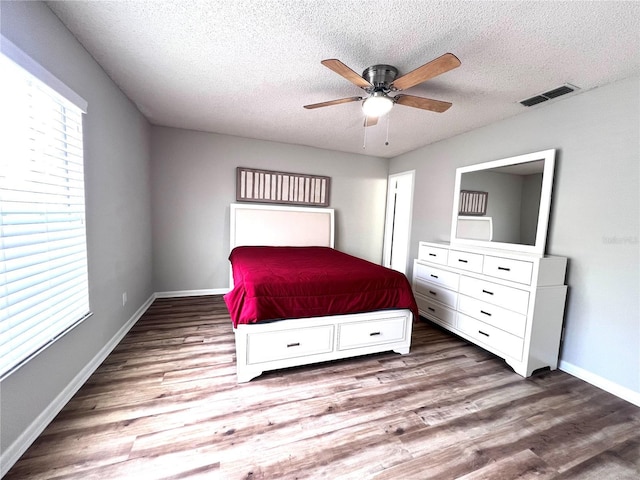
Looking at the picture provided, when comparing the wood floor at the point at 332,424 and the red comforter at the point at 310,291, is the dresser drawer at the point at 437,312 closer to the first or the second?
the wood floor at the point at 332,424

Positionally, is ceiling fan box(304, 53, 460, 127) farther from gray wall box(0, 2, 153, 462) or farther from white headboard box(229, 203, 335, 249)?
white headboard box(229, 203, 335, 249)

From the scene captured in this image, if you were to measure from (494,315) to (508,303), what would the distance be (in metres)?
0.18

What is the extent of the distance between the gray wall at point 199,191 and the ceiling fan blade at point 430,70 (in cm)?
246

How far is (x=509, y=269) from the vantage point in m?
2.31

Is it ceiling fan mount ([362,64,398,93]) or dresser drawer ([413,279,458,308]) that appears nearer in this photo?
ceiling fan mount ([362,64,398,93])

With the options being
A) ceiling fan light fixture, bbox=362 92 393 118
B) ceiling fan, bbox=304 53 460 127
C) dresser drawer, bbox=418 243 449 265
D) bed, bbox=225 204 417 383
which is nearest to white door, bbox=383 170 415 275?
dresser drawer, bbox=418 243 449 265

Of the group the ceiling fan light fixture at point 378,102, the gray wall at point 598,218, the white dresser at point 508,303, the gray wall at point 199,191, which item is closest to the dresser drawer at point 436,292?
the white dresser at point 508,303

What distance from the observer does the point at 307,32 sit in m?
1.64

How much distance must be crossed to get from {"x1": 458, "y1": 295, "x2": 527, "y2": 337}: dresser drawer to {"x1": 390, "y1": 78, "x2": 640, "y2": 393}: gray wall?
0.51 m

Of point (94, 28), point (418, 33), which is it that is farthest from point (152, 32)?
point (418, 33)

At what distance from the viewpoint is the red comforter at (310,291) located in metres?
1.94

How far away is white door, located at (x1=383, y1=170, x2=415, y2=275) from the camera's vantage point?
4.29 metres

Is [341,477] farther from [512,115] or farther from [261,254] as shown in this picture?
[512,115]

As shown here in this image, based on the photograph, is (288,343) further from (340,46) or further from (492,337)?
(340,46)
